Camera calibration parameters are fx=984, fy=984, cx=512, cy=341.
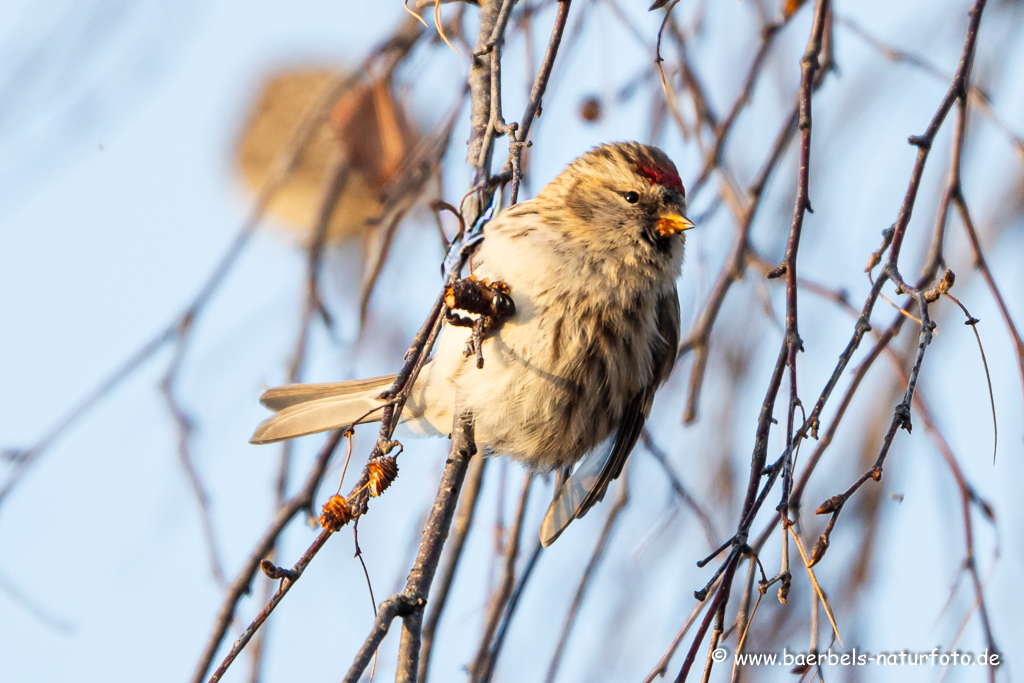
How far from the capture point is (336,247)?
452cm

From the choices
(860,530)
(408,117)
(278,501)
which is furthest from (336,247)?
(860,530)

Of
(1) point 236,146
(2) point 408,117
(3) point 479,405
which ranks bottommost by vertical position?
(3) point 479,405

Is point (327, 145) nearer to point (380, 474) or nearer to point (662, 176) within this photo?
point (662, 176)

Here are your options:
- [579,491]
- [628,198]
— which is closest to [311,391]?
[579,491]

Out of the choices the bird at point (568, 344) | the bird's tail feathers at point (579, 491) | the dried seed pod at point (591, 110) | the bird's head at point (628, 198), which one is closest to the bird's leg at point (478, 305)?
the bird at point (568, 344)

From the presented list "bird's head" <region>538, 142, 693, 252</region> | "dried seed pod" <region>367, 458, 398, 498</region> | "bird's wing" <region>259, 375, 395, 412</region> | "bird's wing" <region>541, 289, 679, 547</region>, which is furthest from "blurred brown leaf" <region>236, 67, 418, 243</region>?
"dried seed pod" <region>367, 458, 398, 498</region>

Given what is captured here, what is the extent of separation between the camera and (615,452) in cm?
259

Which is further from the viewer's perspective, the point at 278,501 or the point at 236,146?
the point at 236,146

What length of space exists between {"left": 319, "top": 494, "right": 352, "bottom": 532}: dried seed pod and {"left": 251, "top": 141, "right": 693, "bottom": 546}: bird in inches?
29.3

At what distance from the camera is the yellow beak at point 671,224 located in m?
2.44

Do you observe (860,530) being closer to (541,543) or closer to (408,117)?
(541,543)

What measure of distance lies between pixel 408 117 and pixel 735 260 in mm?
1201

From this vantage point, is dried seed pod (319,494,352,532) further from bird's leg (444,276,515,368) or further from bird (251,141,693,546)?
bird (251,141,693,546)

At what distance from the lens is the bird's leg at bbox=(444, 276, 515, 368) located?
1.68 m
